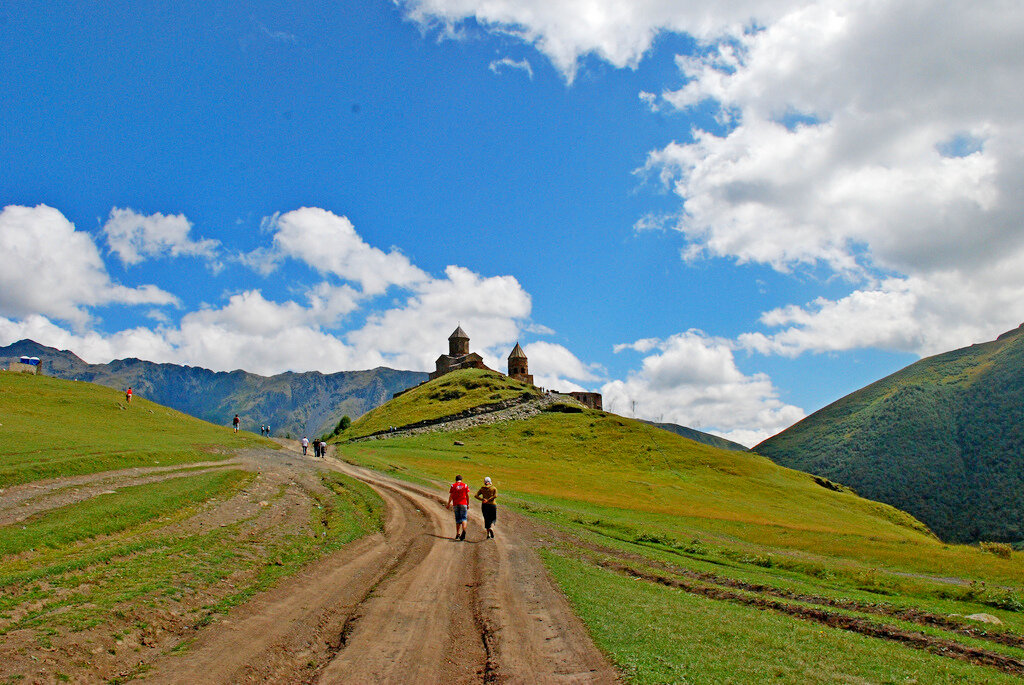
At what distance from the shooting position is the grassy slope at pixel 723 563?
1182 centimetres

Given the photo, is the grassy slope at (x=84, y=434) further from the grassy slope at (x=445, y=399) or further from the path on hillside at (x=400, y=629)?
the grassy slope at (x=445, y=399)

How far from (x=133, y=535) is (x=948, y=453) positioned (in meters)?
194

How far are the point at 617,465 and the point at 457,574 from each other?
63.2 m

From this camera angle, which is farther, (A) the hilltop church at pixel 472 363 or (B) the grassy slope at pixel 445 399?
(A) the hilltop church at pixel 472 363

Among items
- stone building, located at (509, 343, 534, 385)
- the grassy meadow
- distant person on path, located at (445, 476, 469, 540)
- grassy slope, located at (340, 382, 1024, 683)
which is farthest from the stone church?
distant person on path, located at (445, 476, 469, 540)

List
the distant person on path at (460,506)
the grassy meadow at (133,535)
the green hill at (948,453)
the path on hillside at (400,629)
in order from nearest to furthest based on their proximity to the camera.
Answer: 1. the path on hillside at (400,629)
2. the grassy meadow at (133,535)
3. the distant person on path at (460,506)
4. the green hill at (948,453)

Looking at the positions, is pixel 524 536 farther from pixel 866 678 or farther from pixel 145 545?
pixel 866 678

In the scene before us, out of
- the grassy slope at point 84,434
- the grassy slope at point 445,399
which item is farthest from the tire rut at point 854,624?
the grassy slope at point 445,399

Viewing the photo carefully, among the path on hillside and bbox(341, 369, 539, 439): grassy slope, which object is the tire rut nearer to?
the path on hillside

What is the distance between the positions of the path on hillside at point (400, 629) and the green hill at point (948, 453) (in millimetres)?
152724

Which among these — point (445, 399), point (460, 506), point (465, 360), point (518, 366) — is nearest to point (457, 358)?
point (465, 360)

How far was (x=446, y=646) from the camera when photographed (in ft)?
39.4

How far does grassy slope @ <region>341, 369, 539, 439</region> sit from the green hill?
102m

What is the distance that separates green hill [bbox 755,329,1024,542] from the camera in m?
136
